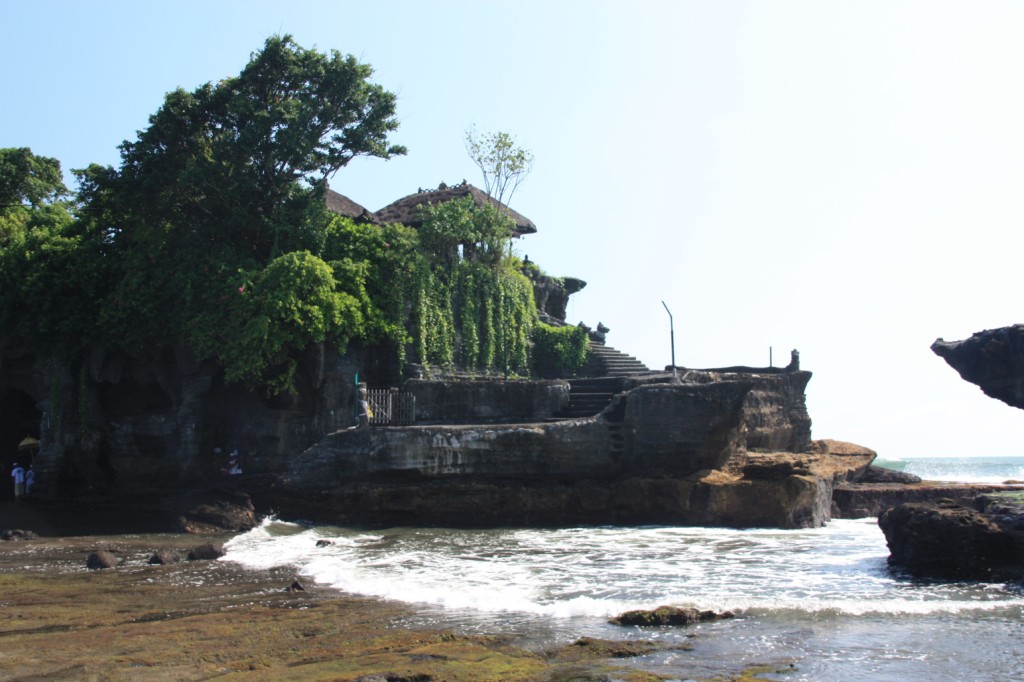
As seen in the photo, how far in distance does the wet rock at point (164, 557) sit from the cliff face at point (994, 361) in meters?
11.1

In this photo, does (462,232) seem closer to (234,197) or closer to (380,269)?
(380,269)

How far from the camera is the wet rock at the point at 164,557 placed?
12.9 m

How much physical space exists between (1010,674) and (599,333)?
20.4 metres

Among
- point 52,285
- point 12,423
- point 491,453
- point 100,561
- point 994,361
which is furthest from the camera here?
point 12,423

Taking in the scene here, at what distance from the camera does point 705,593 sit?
9.67 meters

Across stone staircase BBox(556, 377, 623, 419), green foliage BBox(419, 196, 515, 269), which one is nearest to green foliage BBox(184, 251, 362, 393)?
green foliage BBox(419, 196, 515, 269)

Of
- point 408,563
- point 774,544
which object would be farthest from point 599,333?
point 408,563

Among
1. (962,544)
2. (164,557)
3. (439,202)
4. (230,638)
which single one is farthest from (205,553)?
(439,202)

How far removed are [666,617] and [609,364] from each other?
1624 cm

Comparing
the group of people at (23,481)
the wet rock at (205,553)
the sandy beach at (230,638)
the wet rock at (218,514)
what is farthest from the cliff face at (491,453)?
the sandy beach at (230,638)

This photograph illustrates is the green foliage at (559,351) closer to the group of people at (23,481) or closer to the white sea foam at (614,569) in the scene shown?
the white sea foam at (614,569)

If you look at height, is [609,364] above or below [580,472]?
above

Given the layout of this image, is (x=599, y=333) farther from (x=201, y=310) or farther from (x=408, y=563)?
(x=408, y=563)

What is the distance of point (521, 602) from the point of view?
945 cm
